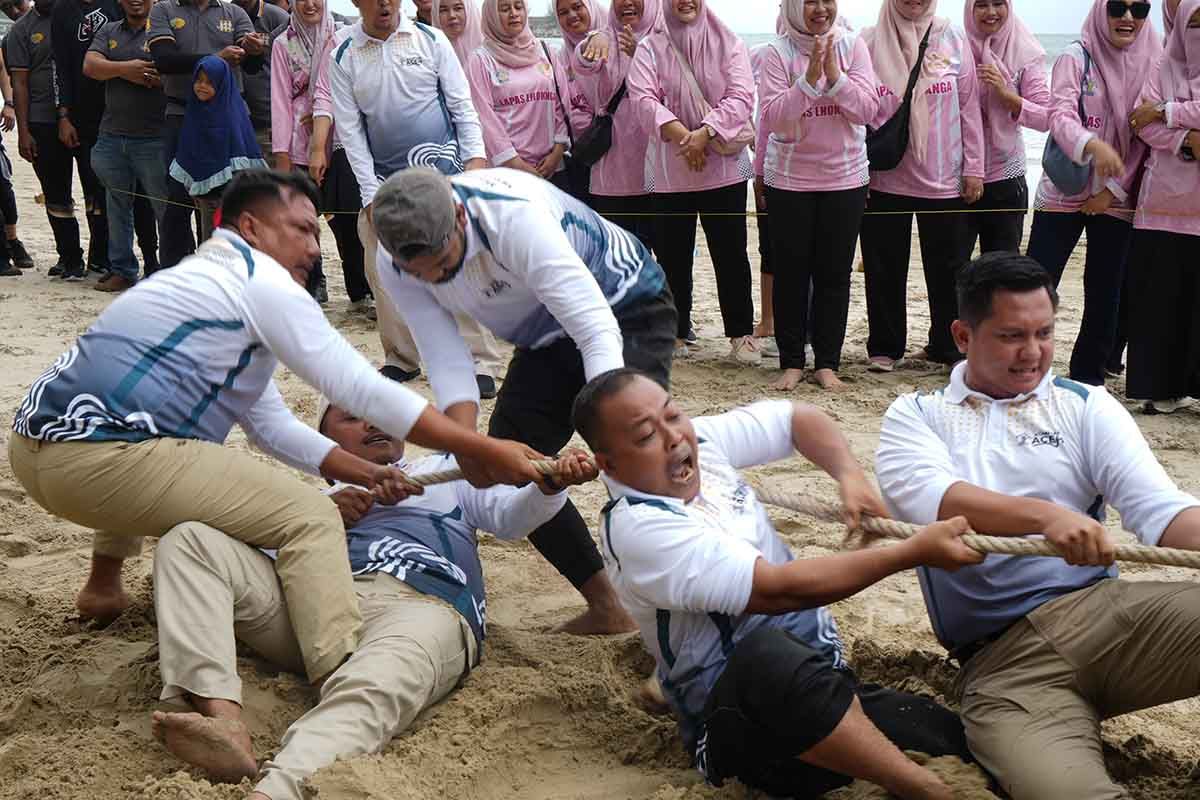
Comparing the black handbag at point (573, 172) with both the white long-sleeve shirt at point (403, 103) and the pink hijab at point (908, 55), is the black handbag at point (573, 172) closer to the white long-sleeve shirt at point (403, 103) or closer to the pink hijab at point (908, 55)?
the white long-sleeve shirt at point (403, 103)

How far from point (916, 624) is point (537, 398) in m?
1.16

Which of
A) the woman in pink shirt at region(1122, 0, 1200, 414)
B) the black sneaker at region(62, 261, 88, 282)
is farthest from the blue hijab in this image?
the woman in pink shirt at region(1122, 0, 1200, 414)

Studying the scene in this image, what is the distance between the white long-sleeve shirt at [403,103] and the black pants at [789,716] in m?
3.77

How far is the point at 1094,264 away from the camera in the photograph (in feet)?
18.6

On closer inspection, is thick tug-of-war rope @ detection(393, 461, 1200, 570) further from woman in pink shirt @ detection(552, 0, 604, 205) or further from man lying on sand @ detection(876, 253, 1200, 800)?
woman in pink shirt @ detection(552, 0, 604, 205)

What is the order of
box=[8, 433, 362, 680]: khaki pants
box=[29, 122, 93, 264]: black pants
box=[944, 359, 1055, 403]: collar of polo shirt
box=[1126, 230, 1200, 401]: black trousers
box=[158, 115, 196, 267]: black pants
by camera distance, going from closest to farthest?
box=[944, 359, 1055, 403]: collar of polo shirt → box=[8, 433, 362, 680]: khaki pants → box=[1126, 230, 1200, 401]: black trousers → box=[158, 115, 196, 267]: black pants → box=[29, 122, 93, 264]: black pants

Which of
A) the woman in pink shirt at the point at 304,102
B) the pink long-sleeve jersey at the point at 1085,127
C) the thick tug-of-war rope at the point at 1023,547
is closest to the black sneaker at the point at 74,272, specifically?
the woman in pink shirt at the point at 304,102

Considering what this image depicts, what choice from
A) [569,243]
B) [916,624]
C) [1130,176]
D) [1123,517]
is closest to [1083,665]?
[1123,517]

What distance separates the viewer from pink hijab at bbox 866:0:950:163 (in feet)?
19.1

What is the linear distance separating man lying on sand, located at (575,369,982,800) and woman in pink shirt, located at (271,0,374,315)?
439 centimetres

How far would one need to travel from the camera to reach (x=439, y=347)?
346 cm

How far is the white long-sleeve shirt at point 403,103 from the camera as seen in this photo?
5.85 meters

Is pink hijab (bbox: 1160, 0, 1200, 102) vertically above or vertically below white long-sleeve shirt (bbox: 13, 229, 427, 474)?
above

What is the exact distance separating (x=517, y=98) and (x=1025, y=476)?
167 inches
